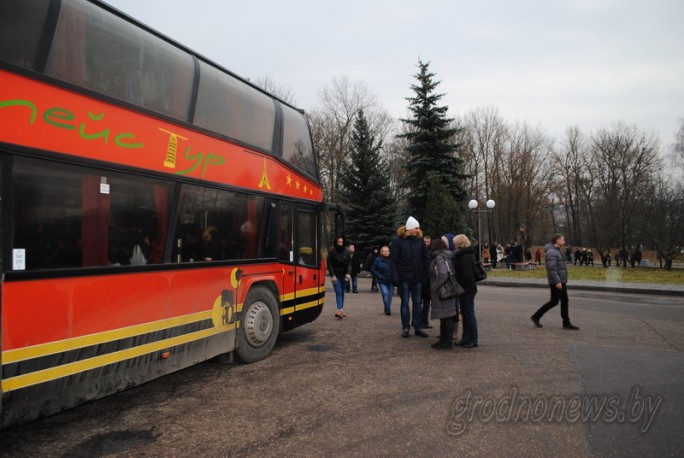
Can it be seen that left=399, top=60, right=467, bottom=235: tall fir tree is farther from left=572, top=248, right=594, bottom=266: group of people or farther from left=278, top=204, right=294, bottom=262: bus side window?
left=278, top=204, right=294, bottom=262: bus side window

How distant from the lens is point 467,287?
23.6 ft

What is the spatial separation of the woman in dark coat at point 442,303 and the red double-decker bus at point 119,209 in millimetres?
2409

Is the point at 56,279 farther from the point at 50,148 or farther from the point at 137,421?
the point at 137,421

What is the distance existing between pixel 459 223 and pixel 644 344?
18.7 meters

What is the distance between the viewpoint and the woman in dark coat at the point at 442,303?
6953 mm

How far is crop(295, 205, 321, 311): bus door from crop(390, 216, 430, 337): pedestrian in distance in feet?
4.61

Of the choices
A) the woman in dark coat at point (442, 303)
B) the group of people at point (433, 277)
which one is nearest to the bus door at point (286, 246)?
the group of people at point (433, 277)

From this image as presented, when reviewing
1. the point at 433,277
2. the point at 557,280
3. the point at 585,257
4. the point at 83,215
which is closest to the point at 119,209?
the point at 83,215

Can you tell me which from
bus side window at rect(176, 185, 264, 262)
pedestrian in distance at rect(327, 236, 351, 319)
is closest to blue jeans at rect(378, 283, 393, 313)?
pedestrian in distance at rect(327, 236, 351, 319)

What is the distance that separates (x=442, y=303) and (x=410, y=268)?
117 centimetres

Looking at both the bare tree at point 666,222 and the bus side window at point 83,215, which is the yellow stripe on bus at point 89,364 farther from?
the bare tree at point 666,222

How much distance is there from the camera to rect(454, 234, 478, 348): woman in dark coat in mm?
7227

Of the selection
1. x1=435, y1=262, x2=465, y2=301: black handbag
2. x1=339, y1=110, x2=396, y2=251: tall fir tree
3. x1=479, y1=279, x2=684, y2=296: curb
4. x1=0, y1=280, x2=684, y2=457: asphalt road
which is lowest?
x1=0, y1=280, x2=684, y2=457: asphalt road

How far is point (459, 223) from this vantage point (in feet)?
84.9
